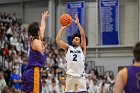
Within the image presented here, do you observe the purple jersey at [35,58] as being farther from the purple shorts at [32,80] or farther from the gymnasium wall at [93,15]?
the gymnasium wall at [93,15]

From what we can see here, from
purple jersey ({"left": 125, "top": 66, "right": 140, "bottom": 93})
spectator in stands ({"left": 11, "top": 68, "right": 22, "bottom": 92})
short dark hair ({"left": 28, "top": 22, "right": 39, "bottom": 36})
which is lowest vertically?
spectator in stands ({"left": 11, "top": 68, "right": 22, "bottom": 92})

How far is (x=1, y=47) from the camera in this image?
1625 cm

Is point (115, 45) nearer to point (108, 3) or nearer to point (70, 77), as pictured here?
point (108, 3)

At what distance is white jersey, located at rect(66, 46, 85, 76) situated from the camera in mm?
8500

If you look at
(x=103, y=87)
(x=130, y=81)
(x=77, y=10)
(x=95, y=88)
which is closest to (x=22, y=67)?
(x=95, y=88)

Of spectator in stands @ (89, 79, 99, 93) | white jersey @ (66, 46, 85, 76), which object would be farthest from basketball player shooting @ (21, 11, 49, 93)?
spectator in stands @ (89, 79, 99, 93)

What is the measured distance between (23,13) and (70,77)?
58.0ft

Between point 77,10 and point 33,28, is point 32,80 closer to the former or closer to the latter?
point 33,28

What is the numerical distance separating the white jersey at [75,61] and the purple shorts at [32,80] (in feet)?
5.49

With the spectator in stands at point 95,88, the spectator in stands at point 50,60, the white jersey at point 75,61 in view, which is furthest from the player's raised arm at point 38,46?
the spectator in stands at point 95,88

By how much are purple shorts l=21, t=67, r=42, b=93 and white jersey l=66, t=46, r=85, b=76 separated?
5.49 feet

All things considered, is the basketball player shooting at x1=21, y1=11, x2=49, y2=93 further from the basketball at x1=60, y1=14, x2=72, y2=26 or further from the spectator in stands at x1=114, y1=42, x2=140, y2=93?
the spectator in stands at x1=114, y1=42, x2=140, y2=93

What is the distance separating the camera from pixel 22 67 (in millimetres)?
15789

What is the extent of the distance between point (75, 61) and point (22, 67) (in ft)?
24.8
